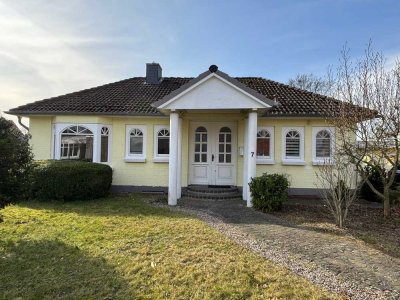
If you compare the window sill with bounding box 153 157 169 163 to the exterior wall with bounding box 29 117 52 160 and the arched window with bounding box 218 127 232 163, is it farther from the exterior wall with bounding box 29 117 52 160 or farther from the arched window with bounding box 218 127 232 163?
the exterior wall with bounding box 29 117 52 160

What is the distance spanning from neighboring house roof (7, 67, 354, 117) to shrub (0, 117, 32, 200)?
4981 millimetres

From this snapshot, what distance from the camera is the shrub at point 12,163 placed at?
6340 millimetres

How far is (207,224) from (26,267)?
13.6ft

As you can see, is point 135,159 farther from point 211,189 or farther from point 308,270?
point 308,270

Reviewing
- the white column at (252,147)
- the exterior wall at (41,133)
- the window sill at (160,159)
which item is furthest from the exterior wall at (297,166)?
the exterior wall at (41,133)

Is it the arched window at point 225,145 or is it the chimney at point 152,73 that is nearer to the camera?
the arched window at point 225,145

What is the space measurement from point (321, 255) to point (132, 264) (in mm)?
3591

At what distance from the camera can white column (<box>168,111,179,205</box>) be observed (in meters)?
10.4

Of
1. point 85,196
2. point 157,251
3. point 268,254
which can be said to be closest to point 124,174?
point 85,196

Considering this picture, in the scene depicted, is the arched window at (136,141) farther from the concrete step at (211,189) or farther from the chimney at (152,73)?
the chimney at (152,73)

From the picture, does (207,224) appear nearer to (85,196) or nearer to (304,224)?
(304,224)

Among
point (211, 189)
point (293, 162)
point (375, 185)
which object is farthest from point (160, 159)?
point (375, 185)

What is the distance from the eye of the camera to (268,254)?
543 centimetres

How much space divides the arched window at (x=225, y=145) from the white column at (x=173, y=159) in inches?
117
